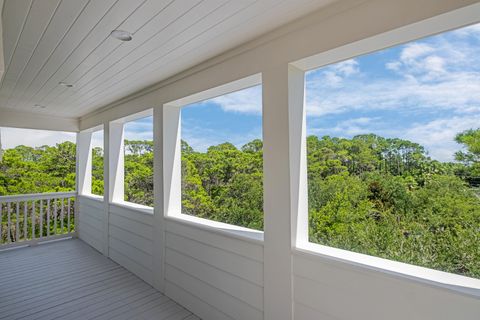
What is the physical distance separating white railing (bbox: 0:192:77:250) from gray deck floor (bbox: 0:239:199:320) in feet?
2.06

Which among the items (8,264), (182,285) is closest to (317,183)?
(182,285)

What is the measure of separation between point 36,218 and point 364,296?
20.3ft

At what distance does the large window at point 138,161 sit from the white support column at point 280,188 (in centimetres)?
254

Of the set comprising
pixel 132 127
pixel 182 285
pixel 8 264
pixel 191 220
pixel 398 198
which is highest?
pixel 132 127

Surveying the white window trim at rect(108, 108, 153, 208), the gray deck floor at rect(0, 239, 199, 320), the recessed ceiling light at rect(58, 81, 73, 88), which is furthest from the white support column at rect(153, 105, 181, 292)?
the white window trim at rect(108, 108, 153, 208)

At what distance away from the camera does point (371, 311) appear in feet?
5.02

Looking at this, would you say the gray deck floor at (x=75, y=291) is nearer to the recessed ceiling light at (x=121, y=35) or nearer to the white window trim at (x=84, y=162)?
the white window trim at (x=84, y=162)

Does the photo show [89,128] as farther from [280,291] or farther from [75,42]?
[280,291]

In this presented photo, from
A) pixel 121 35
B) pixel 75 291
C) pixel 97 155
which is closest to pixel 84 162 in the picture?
pixel 97 155

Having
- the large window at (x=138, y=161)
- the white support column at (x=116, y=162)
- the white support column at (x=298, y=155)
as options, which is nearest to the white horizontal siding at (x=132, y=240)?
the white support column at (x=116, y=162)

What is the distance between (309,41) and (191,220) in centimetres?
206

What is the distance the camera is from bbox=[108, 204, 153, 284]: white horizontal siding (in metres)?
3.43

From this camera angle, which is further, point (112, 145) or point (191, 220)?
point (112, 145)

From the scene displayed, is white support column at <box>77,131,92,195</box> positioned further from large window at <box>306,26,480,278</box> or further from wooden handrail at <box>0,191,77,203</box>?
large window at <box>306,26,480,278</box>
